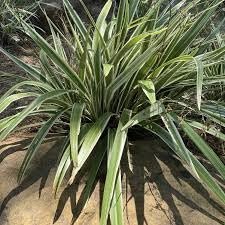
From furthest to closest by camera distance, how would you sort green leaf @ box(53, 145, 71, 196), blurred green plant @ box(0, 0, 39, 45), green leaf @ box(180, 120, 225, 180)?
blurred green plant @ box(0, 0, 39, 45) → green leaf @ box(180, 120, 225, 180) → green leaf @ box(53, 145, 71, 196)

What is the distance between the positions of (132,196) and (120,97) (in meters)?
0.50

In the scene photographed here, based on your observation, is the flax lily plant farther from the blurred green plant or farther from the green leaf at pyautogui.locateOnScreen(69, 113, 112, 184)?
the blurred green plant

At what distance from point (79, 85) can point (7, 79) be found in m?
1.06

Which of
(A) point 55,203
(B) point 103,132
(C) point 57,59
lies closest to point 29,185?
(A) point 55,203

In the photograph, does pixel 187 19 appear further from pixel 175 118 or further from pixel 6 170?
pixel 6 170

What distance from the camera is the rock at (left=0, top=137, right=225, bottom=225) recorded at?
2.16 m

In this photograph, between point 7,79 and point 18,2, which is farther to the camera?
point 18,2

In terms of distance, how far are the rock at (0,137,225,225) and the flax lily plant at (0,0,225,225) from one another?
73 mm

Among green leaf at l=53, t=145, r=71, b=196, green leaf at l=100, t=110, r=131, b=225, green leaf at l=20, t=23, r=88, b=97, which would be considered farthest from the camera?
green leaf at l=20, t=23, r=88, b=97

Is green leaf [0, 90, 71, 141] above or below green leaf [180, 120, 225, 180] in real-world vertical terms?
above

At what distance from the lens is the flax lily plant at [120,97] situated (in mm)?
2180

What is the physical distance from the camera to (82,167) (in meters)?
2.31

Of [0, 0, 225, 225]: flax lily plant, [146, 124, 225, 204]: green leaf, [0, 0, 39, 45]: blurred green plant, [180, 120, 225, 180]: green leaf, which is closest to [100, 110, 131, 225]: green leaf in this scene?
[0, 0, 225, 225]: flax lily plant

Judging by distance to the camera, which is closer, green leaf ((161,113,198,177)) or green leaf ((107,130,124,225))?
green leaf ((107,130,124,225))
